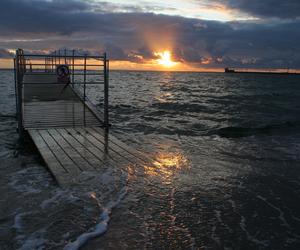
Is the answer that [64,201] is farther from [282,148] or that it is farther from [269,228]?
[282,148]

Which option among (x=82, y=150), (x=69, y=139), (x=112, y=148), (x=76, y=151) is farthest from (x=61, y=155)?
(x=69, y=139)

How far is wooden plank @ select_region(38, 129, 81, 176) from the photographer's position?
655cm

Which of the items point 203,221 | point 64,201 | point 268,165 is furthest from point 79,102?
point 203,221

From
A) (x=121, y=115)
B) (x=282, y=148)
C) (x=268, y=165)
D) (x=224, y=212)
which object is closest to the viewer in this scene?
(x=224, y=212)

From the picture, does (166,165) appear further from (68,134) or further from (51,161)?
(68,134)

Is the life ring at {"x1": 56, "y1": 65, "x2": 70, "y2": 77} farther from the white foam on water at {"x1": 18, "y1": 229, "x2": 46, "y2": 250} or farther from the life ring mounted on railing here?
the white foam on water at {"x1": 18, "y1": 229, "x2": 46, "y2": 250}

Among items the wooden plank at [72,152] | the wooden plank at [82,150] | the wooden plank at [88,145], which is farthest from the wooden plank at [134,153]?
the wooden plank at [72,152]

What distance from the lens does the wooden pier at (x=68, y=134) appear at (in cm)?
700

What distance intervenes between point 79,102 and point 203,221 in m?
10.6

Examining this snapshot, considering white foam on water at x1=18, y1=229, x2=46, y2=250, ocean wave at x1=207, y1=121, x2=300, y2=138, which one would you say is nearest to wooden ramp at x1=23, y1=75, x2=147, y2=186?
white foam on water at x1=18, y1=229, x2=46, y2=250

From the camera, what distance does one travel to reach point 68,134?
31.4 feet

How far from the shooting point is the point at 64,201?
521 centimetres

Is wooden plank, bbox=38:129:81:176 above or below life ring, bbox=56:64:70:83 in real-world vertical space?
below

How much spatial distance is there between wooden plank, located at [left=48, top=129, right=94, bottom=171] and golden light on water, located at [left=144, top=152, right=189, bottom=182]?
1.18m
